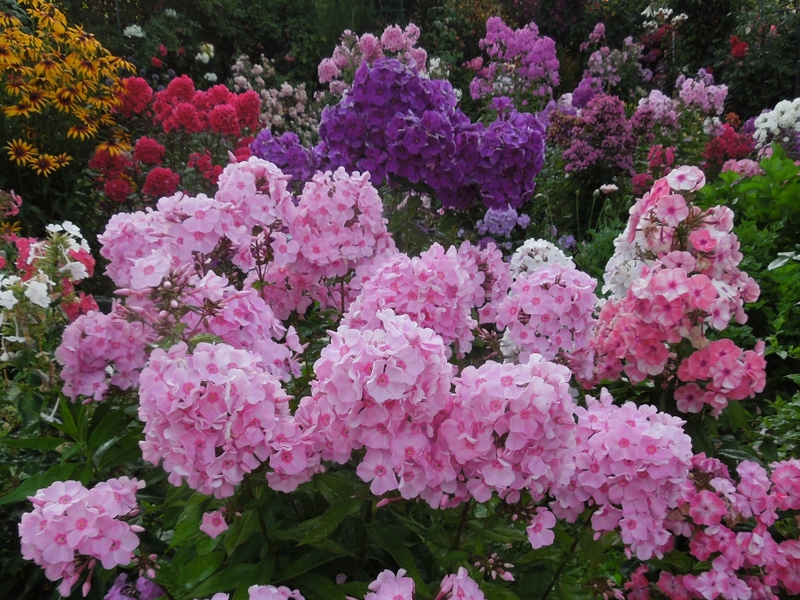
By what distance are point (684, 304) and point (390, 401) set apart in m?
0.93

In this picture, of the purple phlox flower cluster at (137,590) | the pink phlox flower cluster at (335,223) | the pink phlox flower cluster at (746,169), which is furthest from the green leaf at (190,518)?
the pink phlox flower cluster at (746,169)

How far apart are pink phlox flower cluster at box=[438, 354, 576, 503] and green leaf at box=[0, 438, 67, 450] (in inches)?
43.7

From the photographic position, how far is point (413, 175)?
2.76m

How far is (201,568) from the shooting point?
1564 mm

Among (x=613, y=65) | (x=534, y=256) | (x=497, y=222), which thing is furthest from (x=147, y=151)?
(x=613, y=65)

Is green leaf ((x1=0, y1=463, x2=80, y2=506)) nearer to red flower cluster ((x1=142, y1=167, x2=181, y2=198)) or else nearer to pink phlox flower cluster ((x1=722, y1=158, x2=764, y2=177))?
red flower cluster ((x1=142, y1=167, x2=181, y2=198))

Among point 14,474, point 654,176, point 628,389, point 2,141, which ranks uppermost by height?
point 654,176

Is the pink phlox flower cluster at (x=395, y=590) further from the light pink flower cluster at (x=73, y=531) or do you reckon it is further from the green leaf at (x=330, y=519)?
the light pink flower cluster at (x=73, y=531)

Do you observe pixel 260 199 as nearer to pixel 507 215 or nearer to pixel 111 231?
pixel 111 231

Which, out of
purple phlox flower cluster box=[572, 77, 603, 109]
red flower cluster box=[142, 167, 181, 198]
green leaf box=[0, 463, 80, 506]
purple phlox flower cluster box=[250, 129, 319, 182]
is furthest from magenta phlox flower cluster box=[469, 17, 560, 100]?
green leaf box=[0, 463, 80, 506]

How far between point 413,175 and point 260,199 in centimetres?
102

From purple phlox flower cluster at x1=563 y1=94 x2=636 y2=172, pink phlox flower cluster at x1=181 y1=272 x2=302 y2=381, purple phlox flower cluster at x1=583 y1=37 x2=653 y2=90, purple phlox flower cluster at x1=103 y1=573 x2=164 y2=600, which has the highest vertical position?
purple phlox flower cluster at x1=583 y1=37 x2=653 y2=90

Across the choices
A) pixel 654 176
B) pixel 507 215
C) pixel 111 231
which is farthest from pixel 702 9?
pixel 111 231

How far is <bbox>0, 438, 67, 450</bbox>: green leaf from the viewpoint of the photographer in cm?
169
